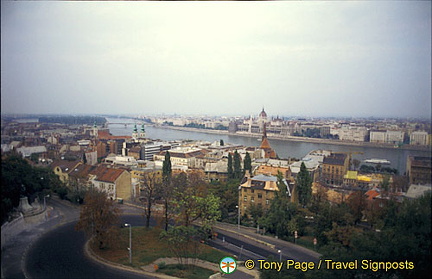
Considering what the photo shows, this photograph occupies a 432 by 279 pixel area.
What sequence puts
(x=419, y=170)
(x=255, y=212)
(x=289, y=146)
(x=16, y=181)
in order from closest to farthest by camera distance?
(x=16, y=181) < (x=419, y=170) < (x=255, y=212) < (x=289, y=146)

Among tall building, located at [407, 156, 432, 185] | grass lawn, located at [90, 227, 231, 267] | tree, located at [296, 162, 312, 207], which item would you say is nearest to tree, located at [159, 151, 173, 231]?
grass lawn, located at [90, 227, 231, 267]

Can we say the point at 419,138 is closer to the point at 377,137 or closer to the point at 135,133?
the point at 377,137

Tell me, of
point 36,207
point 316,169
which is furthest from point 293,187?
point 36,207

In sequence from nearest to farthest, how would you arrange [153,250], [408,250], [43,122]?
[408,250], [43,122], [153,250]

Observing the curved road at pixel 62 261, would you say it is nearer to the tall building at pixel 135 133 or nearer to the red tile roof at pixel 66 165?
the red tile roof at pixel 66 165

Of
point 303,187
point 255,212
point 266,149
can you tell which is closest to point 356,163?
point 303,187

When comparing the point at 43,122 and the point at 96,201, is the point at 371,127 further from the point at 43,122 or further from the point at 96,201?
the point at 43,122
